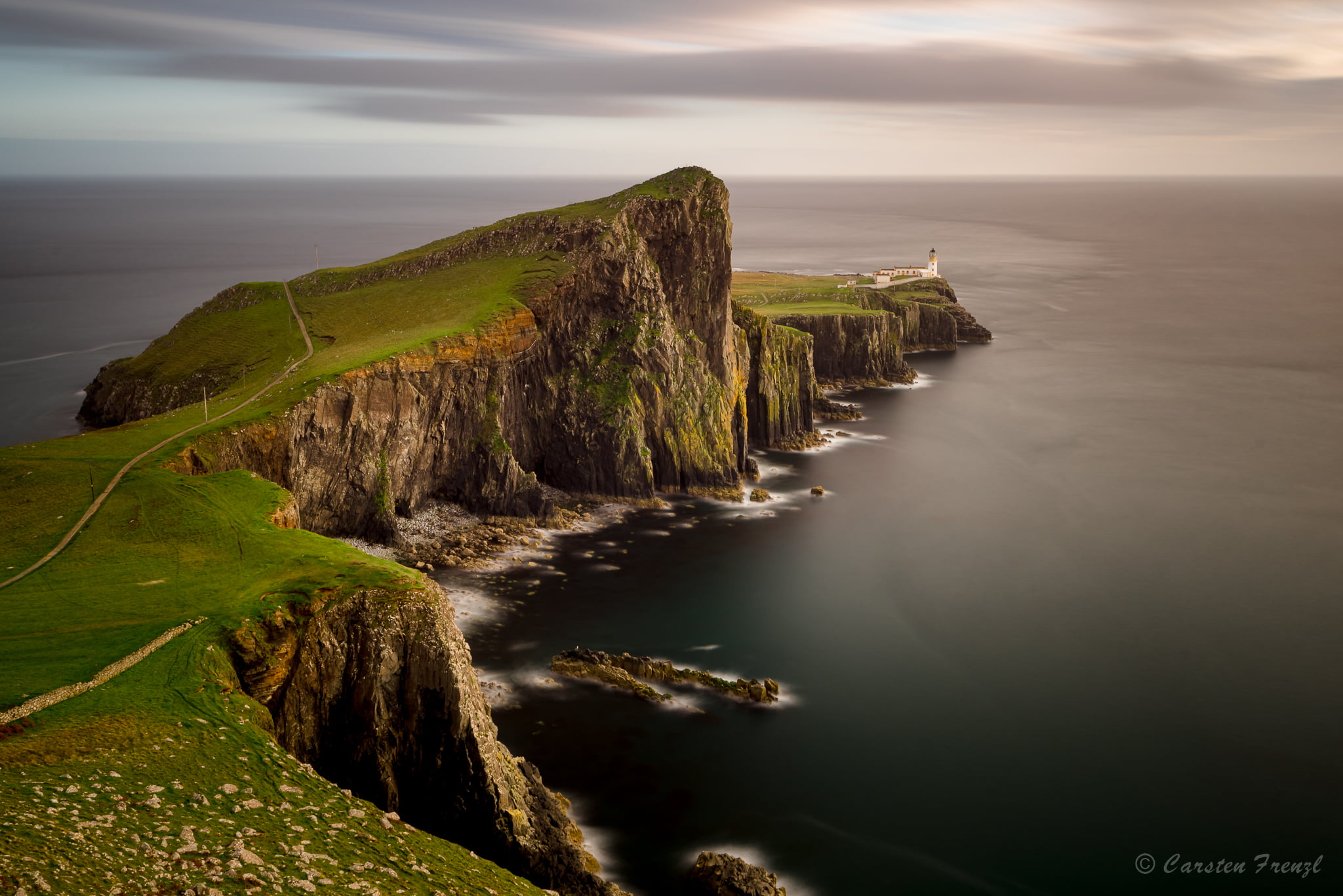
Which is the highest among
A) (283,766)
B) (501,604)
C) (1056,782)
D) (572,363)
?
(572,363)

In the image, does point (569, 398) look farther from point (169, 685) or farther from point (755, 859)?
point (169, 685)

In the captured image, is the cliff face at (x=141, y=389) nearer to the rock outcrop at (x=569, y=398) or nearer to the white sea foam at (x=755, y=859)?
the rock outcrop at (x=569, y=398)

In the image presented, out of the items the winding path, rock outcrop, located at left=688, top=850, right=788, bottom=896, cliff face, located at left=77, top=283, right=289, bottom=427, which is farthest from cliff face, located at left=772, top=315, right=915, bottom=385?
rock outcrop, located at left=688, top=850, right=788, bottom=896

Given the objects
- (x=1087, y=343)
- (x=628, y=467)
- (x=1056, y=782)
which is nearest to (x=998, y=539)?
(x=628, y=467)

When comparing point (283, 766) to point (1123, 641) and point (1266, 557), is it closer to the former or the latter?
point (1123, 641)

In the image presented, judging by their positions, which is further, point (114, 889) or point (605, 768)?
point (605, 768)

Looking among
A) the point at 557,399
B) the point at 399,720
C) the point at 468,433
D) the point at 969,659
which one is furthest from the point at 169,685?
the point at 557,399
